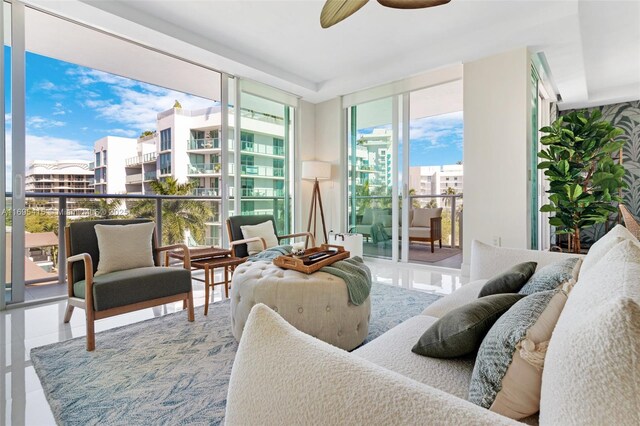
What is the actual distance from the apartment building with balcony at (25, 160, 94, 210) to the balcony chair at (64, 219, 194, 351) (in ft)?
4.14

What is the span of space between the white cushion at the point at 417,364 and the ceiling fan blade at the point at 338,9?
176cm

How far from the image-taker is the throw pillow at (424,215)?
606cm

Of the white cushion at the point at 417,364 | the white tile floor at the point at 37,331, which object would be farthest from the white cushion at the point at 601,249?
the white tile floor at the point at 37,331

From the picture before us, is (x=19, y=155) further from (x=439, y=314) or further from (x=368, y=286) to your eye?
(x=439, y=314)

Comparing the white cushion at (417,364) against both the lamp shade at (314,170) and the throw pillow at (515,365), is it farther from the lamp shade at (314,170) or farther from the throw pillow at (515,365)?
the lamp shade at (314,170)

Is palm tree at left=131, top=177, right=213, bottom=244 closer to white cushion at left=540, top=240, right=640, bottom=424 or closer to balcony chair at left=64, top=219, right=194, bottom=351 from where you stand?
balcony chair at left=64, top=219, right=194, bottom=351

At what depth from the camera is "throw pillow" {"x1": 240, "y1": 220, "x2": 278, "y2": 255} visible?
383 centimetres

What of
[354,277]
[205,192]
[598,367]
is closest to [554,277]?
[598,367]

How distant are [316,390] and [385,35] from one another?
4220mm

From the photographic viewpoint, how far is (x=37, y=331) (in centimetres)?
261

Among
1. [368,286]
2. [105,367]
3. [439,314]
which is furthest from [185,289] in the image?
[439,314]

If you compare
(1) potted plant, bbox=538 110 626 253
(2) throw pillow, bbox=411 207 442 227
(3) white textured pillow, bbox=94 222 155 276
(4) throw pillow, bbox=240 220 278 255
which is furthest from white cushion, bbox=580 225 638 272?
(2) throw pillow, bbox=411 207 442 227

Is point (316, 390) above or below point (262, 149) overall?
below

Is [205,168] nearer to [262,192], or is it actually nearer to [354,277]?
[262,192]
